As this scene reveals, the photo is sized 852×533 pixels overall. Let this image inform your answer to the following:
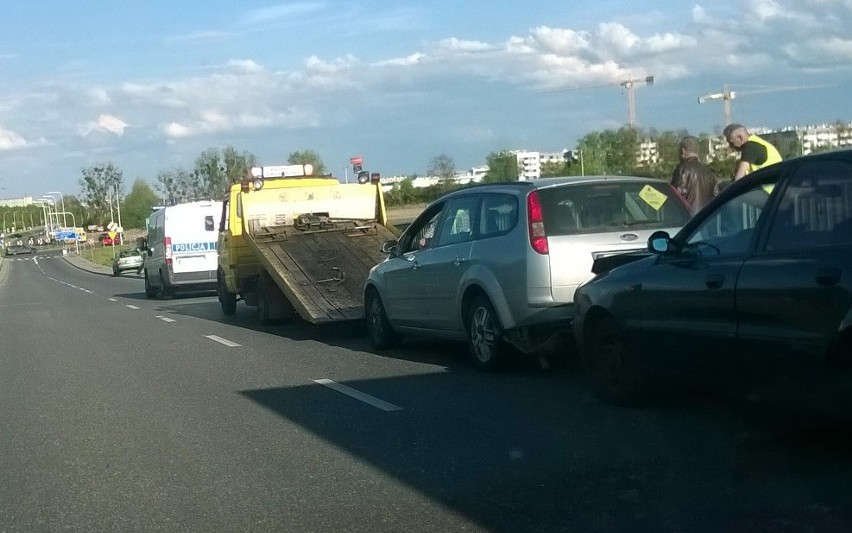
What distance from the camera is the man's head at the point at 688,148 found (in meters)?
12.4

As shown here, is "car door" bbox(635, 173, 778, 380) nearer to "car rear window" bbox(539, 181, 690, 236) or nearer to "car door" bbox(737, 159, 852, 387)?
"car door" bbox(737, 159, 852, 387)

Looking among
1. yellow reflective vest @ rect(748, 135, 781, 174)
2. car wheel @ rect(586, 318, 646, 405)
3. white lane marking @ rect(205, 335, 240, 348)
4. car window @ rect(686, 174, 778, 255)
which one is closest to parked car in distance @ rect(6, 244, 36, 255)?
white lane marking @ rect(205, 335, 240, 348)

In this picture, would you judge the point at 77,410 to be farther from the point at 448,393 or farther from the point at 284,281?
the point at 284,281

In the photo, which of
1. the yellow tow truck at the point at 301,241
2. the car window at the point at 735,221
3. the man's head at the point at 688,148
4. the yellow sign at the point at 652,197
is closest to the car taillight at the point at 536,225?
the yellow sign at the point at 652,197

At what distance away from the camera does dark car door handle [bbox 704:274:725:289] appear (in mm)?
6617

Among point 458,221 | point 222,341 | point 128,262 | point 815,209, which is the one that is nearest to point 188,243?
point 222,341

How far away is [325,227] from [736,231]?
10225 millimetres

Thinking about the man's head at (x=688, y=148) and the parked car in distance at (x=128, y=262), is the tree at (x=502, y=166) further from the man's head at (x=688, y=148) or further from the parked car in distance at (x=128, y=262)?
the parked car in distance at (x=128, y=262)

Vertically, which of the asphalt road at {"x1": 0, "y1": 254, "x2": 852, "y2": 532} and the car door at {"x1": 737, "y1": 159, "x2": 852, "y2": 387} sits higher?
the car door at {"x1": 737, "y1": 159, "x2": 852, "y2": 387}

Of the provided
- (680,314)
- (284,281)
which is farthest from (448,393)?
(284,281)

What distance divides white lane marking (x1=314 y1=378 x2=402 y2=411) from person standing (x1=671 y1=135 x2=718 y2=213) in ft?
15.0

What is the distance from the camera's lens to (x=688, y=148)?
12.5m

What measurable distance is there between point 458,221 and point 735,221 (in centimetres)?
414

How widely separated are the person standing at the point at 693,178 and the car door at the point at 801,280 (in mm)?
6032
